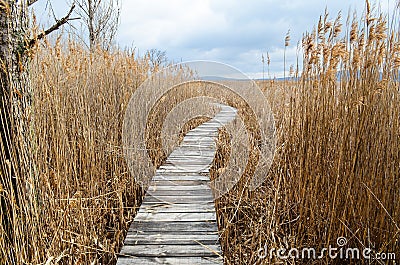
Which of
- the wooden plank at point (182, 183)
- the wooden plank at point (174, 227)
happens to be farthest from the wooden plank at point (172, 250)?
the wooden plank at point (182, 183)

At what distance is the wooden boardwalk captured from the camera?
1556 mm

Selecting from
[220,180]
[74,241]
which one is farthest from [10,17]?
[220,180]

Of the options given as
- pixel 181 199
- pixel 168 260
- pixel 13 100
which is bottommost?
pixel 168 260

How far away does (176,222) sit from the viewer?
6.22ft

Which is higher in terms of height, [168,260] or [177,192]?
[177,192]

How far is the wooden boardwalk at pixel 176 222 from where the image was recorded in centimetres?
156

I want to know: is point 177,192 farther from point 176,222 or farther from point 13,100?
point 13,100

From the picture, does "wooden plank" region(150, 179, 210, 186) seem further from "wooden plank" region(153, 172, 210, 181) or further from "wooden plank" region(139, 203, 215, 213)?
"wooden plank" region(139, 203, 215, 213)

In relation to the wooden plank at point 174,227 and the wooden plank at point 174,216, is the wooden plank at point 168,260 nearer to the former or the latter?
the wooden plank at point 174,227

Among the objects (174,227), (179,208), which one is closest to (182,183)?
(179,208)

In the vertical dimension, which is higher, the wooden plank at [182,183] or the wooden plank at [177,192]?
the wooden plank at [182,183]

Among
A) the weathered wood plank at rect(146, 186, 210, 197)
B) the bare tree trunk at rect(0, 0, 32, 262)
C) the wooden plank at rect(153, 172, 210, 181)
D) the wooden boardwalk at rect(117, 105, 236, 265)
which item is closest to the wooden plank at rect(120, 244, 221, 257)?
the wooden boardwalk at rect(117, 105, 236, 265)

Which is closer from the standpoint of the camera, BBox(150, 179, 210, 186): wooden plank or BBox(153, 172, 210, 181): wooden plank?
BBox(150, 179, 210, 186): wooden plank

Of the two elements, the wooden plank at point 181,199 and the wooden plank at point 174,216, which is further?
the wooden plank at point 181,199
